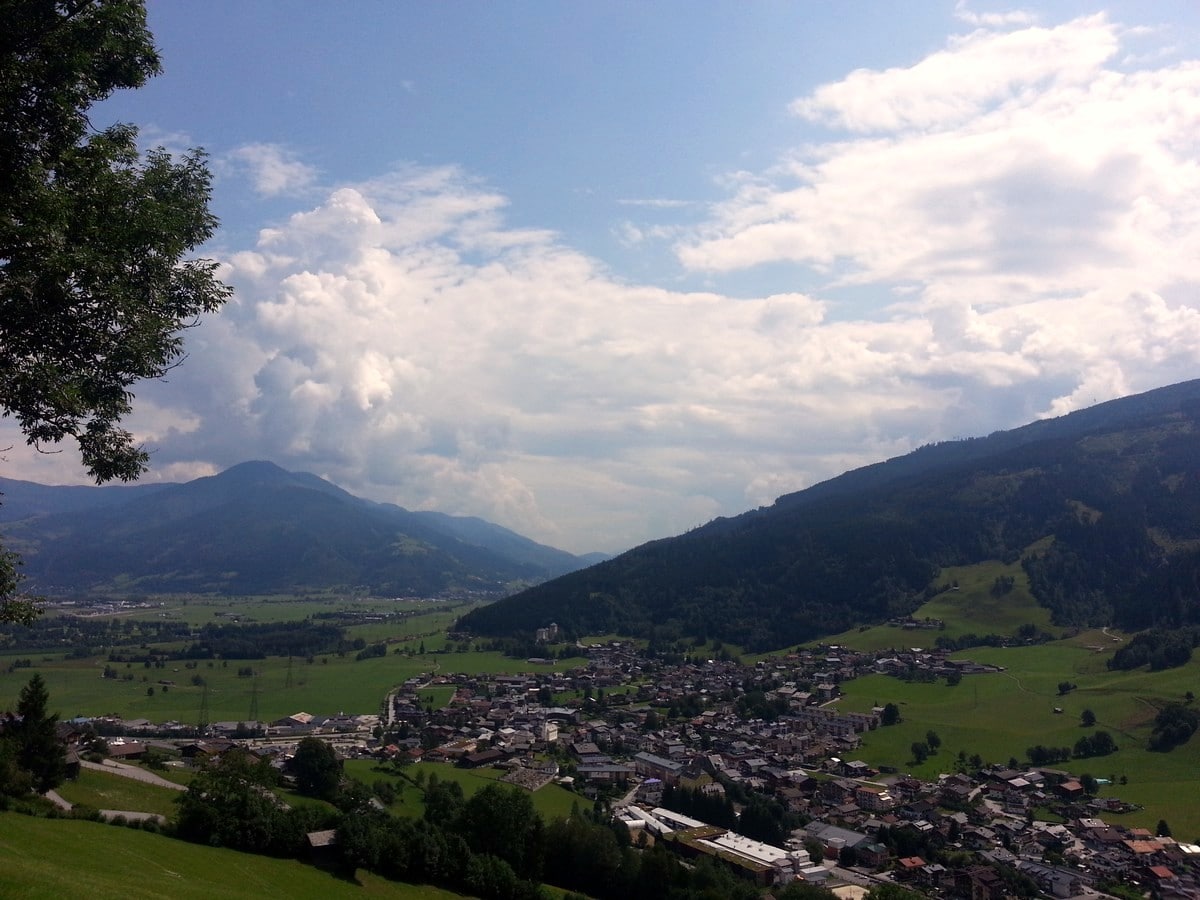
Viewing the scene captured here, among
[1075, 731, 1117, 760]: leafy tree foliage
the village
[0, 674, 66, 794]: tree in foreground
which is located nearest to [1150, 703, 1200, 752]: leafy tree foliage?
[1075, 731, 1117, 760]: leafy tree foliage

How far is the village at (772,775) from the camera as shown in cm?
4469

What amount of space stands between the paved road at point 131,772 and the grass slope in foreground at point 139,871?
13.2 meters

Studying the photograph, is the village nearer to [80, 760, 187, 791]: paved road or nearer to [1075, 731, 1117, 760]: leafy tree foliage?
[80, 760, 187, 791]: paved road

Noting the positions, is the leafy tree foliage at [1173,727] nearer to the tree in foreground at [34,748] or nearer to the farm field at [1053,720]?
the farm field at [1053,720]

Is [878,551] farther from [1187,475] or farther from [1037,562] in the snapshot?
[1187,475]

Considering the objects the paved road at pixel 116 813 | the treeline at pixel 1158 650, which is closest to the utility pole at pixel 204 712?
the paved road at pixel 116 813

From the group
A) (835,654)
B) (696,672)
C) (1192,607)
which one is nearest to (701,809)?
(696,672)

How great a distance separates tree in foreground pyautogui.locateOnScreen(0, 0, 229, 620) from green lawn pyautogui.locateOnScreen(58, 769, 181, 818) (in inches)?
1044

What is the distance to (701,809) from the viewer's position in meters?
54.5

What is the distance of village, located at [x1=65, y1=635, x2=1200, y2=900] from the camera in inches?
1759

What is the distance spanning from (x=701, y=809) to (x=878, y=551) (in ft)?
363

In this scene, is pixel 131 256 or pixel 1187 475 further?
pixel 1187 475

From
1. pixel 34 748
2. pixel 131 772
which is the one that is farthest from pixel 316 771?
pixel 34 748

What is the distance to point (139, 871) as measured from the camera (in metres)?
20.4
